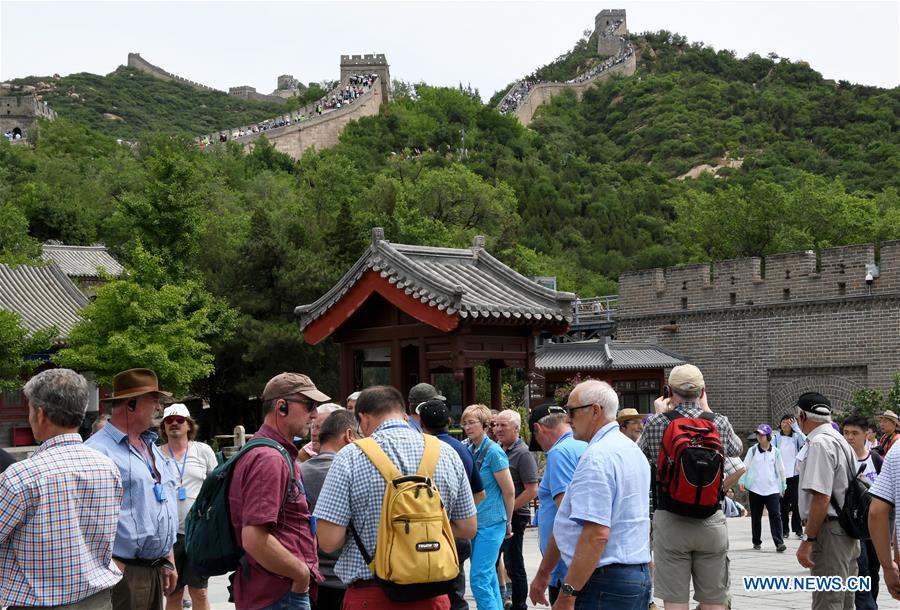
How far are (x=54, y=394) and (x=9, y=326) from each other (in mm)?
23294

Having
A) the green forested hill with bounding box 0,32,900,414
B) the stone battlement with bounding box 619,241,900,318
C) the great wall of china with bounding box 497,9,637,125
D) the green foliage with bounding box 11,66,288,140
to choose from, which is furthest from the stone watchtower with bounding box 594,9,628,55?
the stone battlement with bounding box 619,241,900,318

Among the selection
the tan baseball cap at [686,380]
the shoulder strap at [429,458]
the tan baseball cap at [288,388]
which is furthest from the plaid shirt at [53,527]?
the tan baseball cap at [686,380]

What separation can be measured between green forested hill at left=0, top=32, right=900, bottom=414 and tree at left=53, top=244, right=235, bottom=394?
46cm

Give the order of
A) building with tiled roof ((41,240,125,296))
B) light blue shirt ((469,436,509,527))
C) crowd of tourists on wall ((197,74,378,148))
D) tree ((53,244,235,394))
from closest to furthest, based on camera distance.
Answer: light blue shirt ((469,436,509,527)) → tree ((53,244,235,394)) → building with tiled roof ((41,240,125,296)) → crowd of tourists on wall ((197,74,378,148))

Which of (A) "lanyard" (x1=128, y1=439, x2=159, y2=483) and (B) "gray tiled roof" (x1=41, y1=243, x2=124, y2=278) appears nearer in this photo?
(A) "lanyard" (x1=128, y1=439, x2=159, y2=483)

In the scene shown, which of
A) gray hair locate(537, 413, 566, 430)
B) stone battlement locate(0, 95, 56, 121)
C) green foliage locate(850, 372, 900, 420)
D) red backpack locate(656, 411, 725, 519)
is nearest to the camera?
red backpack locate(656, 411, 725, 519)

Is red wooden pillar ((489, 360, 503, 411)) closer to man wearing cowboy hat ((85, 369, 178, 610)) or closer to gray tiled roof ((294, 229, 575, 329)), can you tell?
gray tiled roof ((294, 229, 575, 329))

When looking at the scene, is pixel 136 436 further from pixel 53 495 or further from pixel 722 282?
pixel 722 282

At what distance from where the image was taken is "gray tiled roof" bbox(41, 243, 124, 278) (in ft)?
140

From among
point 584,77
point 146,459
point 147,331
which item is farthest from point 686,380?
point 584,77

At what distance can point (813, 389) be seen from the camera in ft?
86.6

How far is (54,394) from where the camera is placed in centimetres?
471

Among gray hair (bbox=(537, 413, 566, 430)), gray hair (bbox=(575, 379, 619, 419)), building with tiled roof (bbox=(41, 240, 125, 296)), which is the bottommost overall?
gray hair (bbox=(537, 413, 566, 430))

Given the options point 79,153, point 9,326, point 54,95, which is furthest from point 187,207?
point 54,95
